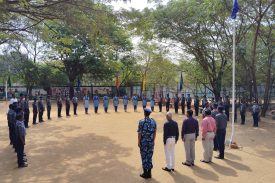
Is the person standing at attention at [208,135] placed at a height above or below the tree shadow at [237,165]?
above

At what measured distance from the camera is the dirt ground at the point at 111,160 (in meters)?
9.46

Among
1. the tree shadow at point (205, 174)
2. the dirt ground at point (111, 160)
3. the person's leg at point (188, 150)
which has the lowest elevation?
the tree shadow at point (205, 174)

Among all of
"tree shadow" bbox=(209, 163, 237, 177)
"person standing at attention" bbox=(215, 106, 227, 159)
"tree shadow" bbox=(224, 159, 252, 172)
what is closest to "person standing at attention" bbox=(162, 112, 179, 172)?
"tree shadow" bbox=(209, 163, 237, 177)

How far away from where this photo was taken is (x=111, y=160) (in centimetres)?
1135

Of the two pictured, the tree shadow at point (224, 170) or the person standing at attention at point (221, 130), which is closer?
the tree shadow at point (224, 170)

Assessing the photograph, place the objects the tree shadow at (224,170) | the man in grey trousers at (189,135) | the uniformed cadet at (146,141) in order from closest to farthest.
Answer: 1. the uniformed cadet at (146,141)
2. the tree shadow at (224,170)
3. the man in grey trousers at (189,135)

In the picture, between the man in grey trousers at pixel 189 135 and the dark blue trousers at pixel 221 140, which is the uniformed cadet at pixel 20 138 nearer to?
the man in grey trousers at pixel 189 135

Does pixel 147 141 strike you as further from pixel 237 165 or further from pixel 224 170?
pixel 237 165

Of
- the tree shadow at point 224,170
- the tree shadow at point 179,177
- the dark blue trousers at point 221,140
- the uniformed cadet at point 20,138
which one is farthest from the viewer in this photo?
the dark blue trousers at point 221,140

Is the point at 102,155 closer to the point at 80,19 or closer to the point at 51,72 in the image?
the point at 80,19

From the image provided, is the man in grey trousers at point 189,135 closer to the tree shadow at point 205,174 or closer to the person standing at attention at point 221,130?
the tree shadow at point 205,174

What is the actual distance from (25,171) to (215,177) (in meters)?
5.27

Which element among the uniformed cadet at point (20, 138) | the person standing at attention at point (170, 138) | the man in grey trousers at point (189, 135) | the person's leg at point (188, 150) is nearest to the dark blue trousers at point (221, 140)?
the man in grey trousers at point (189, 135)

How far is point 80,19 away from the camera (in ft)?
45.8
